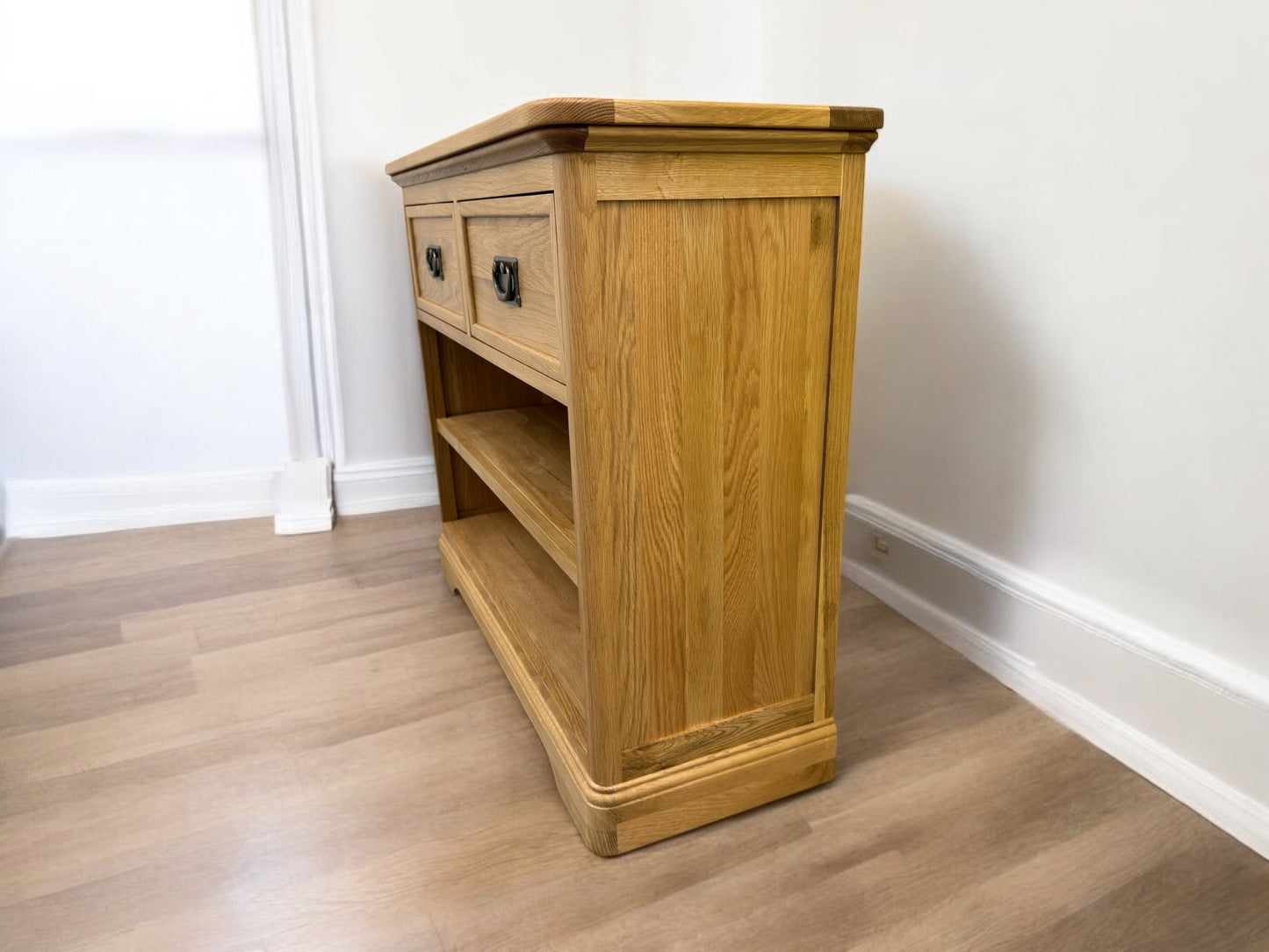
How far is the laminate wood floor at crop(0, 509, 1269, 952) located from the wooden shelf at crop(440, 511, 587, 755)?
108 mm

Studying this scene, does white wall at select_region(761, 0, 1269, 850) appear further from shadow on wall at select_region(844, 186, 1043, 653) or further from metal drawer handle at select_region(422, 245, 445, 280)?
metal drawer handle at select_region(422, 245, 445, 280)

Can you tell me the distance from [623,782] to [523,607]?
0.47 m

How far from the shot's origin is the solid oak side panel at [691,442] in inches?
36.0

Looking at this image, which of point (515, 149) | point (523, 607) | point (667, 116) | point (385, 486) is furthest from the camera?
point (385, 486)

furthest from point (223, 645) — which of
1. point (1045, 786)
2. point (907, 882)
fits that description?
point (1045, 786)

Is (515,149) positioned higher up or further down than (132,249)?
higher up

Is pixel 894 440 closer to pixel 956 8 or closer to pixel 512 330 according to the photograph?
pixel 956 8

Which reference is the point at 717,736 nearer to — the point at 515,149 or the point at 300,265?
the point at 515,149

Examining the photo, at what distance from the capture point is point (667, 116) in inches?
33.7

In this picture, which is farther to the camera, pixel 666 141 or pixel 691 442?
pixel 691 442

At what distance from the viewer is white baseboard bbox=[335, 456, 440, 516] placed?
231cm

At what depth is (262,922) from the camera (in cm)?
98

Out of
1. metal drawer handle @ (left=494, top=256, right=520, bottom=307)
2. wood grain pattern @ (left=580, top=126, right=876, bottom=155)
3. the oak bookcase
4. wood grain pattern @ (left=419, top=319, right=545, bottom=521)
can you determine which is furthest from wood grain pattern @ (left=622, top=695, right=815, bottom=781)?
wood grain pattern @ (left=419, top=319, right=545, bottom=521)

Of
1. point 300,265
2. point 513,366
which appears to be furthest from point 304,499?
point 513,366
